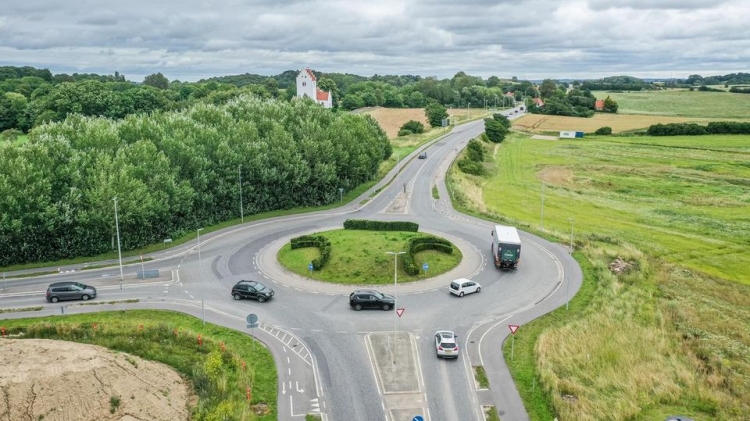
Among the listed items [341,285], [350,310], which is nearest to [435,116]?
[341,285]

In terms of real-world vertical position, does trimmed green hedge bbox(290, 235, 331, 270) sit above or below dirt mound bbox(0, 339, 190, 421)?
above

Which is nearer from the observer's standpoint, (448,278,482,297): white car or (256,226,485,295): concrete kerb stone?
(448,278,482,297): white car

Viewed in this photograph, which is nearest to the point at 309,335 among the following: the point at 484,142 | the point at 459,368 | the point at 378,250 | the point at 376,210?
the point at 459,368

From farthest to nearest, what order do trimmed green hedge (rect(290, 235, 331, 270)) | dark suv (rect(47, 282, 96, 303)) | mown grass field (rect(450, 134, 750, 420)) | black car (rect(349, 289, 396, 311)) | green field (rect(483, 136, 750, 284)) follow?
green field (rect(483, 136, 750, 284))
trimmed green hedge (rect(290, 235, 331, 270))
dark suv (rect(47, 282, 96, 303))
black car (rect(349, 289, 396, 311))
mown grass field (rect(450, 134, 750, 420))

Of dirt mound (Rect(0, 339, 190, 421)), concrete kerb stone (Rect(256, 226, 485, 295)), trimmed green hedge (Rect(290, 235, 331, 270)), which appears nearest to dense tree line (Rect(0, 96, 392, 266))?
concrete kerb stone (Rect(256, 226, 485, 295))

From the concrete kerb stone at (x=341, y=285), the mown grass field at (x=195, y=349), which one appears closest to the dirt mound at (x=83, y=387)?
the mown grass field at (x=195, y=349)

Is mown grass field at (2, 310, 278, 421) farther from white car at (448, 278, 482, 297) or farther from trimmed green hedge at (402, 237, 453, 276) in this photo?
trimmed green hedge at (402, 237, 453, 276)
